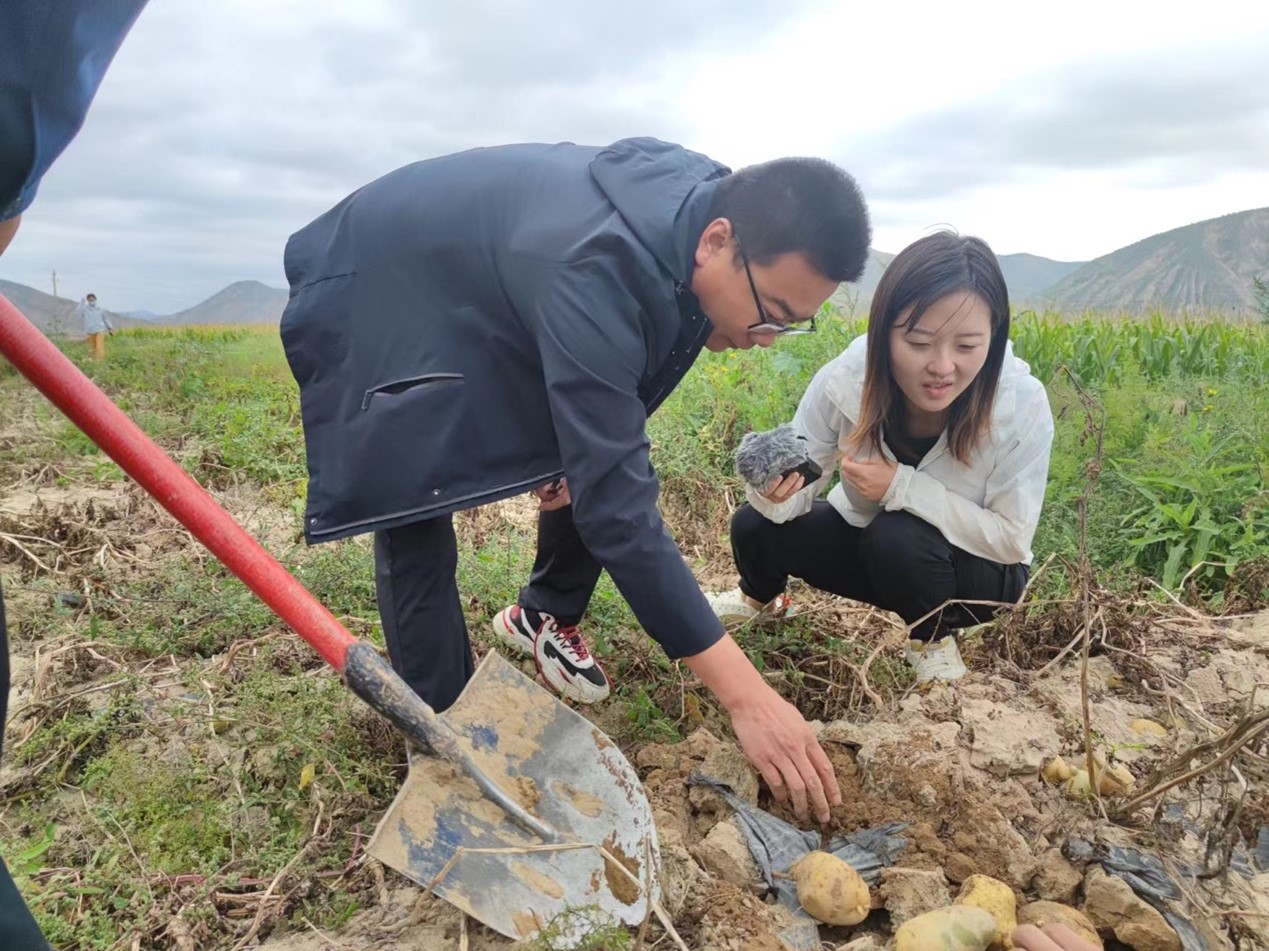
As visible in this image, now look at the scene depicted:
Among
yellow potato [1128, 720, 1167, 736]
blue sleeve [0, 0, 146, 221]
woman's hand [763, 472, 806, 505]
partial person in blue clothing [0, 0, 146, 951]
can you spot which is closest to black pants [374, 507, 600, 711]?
woman's hand [763, 472, 806, 505]

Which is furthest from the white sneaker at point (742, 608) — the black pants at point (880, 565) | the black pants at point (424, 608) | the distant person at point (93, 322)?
the distant person at point (93, 322)

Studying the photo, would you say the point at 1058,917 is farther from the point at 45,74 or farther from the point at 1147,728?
the point at 45,74

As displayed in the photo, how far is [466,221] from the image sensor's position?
1860 mm

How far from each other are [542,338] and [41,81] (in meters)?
0.88

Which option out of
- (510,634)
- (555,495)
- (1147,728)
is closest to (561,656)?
(510,634)

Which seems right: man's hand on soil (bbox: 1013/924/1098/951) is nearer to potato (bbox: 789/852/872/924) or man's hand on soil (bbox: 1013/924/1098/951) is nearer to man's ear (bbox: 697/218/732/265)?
potato (bbox: 789/852/872/924)

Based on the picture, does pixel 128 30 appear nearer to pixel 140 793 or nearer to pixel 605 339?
pixel 605 339

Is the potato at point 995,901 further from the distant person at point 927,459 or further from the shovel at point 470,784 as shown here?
the distant person at point 927,459

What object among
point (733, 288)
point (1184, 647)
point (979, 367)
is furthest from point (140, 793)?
point (1184, 647)

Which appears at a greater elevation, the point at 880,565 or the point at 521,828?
the point at 880,565

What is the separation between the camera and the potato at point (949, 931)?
1.44 meters

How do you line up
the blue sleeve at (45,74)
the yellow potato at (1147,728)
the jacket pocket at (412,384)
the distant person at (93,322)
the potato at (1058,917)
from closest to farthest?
1. the blue sleeve at (45,74)
2. the potato at (1058,917)
3. the jacket pocket at (412,384)
4. the yellow potato at (1147,728)
5. the distant person at (93,322)

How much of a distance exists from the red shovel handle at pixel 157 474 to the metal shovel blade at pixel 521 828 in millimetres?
335

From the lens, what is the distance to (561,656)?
2639mm
